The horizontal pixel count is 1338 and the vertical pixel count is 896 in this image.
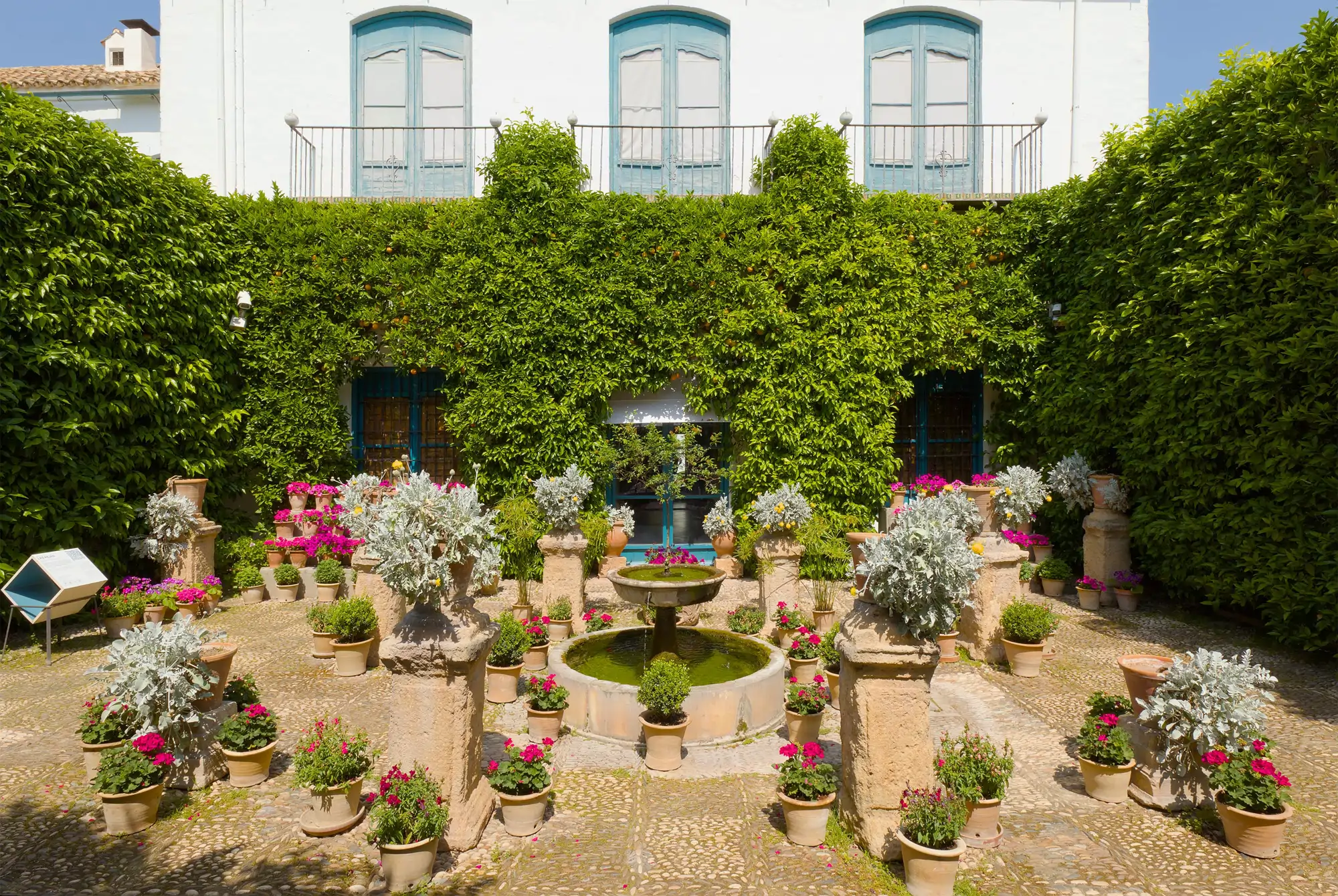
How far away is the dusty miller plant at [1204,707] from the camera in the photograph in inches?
173

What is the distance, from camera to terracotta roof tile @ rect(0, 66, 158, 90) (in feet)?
45.1

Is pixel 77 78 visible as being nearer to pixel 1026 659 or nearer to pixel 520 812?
pixel 520 812

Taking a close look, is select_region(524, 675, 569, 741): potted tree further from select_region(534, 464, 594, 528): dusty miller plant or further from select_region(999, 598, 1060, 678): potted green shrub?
select_region(999, 598, 1060, 678): potted green shrub

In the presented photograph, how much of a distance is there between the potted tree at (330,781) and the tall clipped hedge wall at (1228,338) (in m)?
8.54

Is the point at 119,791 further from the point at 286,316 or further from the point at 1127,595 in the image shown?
the point at 1127,595

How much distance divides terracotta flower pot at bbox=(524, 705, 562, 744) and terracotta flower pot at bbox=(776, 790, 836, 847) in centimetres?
211

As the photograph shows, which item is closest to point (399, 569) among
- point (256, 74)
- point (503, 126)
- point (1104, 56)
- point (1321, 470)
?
point (1321, 470)

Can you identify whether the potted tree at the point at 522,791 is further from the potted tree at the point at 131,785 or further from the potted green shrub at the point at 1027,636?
the potted green shrub at the point at 1027,636

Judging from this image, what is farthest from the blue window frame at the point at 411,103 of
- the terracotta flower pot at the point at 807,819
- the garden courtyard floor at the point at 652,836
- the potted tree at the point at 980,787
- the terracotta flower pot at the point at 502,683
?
the potted tree at the point at 980,787

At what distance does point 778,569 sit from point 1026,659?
9.19ft

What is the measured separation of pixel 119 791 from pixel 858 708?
4444 millimetres

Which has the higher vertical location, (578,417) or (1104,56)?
(1104,56)

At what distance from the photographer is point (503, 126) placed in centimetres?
1236

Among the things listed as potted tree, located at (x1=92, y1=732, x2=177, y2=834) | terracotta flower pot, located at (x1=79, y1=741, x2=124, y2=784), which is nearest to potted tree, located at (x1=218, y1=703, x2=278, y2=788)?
potted tree, located at (x1=92, y1=732, x2=177, y2=834)
